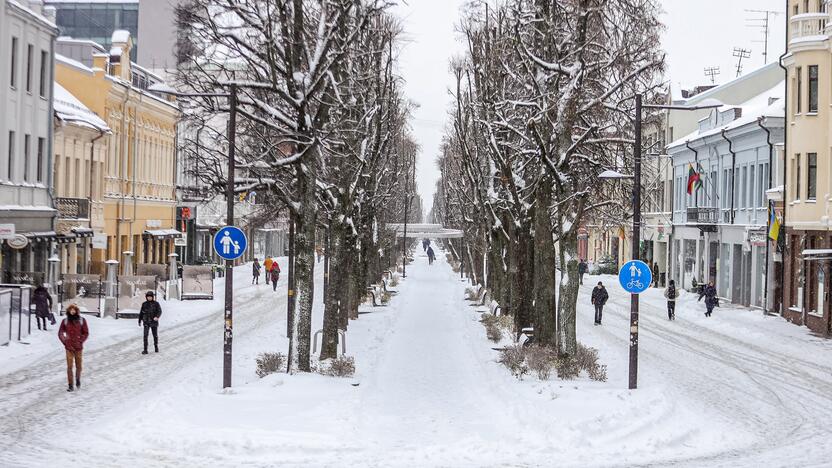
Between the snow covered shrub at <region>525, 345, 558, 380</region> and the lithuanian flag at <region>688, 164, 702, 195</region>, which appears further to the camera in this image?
the lithuanian flag at <region>688, 164, 702, 195</region>

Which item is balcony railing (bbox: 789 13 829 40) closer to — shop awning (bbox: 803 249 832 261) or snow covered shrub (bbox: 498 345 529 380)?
shop awning (bbox: 803 249 832 261)

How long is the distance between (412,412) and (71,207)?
94.1 ft

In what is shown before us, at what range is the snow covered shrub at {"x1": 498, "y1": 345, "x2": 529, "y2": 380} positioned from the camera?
21159 mm

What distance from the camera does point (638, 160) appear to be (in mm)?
19375

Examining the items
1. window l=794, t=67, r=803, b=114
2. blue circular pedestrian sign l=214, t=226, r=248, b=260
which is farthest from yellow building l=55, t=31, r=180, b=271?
blue circular pedestrian sign l=214, t=226, r=248, b=260

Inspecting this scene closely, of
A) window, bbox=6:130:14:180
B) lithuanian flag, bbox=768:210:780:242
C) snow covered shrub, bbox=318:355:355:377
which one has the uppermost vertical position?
window, bbox=6:130:14:180

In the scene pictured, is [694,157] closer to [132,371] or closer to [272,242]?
[132,371]

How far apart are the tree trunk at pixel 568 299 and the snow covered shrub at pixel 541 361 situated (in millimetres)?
408

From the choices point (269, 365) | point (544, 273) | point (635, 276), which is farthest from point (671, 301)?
point (269, 365)

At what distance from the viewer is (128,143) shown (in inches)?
2111

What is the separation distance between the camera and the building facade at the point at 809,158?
36.7m

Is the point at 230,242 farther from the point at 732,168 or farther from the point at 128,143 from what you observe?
the point at 732,168

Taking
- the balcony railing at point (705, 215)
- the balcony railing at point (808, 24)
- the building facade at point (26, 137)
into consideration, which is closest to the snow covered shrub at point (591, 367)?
the building facade at point (26, 137)

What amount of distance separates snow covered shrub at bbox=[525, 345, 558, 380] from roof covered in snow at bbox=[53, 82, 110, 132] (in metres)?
26.4
